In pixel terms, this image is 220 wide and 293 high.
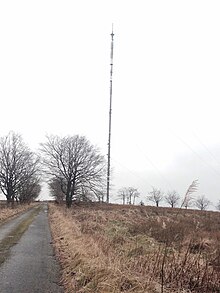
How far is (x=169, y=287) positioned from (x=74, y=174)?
5435 centimetres

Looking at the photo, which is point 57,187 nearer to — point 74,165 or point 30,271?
point 74,165

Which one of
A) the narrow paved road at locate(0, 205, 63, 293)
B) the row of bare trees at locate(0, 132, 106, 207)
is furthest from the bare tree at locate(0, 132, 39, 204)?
the narrow paved road at locate(0, 205, 63, 293)

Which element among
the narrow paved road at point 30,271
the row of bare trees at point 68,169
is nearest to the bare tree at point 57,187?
the row of bare trees at point 68,169

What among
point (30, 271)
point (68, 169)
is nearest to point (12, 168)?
point (68, 169)

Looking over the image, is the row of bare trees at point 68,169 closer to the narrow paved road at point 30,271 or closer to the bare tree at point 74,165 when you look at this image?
the bare tree at point 74,165

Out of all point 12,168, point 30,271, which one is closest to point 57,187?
point 12,168

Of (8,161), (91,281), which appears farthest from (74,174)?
(91,281)

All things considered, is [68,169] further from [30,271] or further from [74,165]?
[30,271]

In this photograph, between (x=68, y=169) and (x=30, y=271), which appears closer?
(x=30, y=271)

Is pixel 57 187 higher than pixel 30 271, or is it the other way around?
pixel 57 187

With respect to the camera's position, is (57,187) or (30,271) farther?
(57,187)

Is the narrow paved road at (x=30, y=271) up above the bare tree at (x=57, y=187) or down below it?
below

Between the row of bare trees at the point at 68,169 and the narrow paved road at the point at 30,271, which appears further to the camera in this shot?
the row of bare trees at the point at 68,169

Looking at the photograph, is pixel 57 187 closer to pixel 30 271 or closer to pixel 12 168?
pixel 12 168
